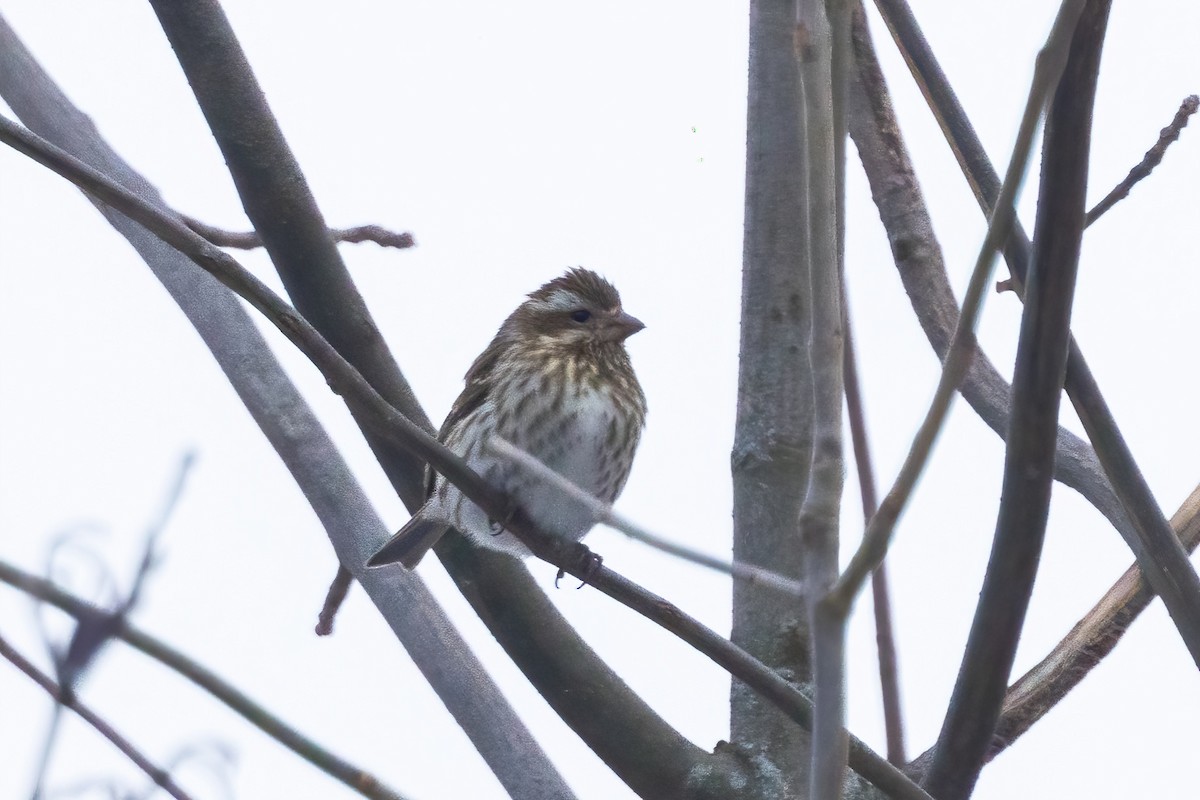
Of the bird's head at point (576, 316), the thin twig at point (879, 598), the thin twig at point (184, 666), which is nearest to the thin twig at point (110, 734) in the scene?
the thin twig at point (184, 666)

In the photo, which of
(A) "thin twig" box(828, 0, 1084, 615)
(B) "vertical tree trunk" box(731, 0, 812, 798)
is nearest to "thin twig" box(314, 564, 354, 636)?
(B) "vertical tree trunk" box(731, 0, 812, 798)

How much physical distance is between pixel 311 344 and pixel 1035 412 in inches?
49.2

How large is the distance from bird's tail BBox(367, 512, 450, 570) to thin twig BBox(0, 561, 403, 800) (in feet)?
6.61

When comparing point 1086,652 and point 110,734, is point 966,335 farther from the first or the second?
point 1086,652

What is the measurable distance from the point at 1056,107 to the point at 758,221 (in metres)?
1.60

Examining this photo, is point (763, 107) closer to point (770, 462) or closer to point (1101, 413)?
point (770, 462)

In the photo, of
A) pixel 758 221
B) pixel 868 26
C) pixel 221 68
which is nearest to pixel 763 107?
pixel 758 221

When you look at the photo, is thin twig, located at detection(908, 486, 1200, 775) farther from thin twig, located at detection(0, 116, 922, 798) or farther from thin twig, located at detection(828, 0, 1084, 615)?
thin twig, located at detection(828, 0, 1084, 615)

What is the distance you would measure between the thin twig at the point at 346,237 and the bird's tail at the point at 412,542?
766 millimetres

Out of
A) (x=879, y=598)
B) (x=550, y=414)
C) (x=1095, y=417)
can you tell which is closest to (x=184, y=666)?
(x=1095, y=417)

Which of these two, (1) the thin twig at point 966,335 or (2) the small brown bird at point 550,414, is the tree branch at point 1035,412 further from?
(2) the small brown bird at point 550,414

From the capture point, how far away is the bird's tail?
3832 mm

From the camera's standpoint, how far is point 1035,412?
2301 millimetres

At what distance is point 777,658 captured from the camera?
11.4ft
